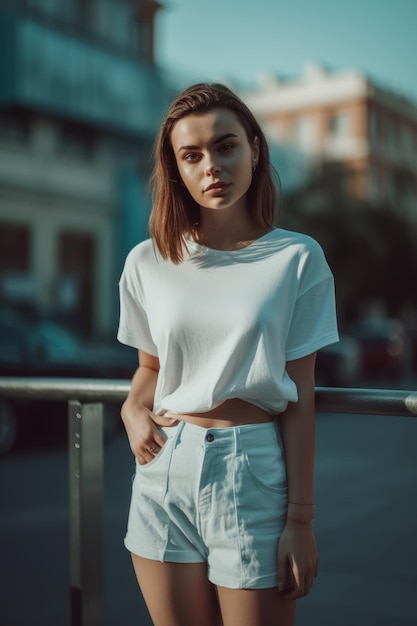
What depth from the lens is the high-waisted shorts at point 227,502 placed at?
1730 millimetres

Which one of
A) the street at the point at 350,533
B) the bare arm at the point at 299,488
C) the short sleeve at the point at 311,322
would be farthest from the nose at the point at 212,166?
the street at the point at 350,533

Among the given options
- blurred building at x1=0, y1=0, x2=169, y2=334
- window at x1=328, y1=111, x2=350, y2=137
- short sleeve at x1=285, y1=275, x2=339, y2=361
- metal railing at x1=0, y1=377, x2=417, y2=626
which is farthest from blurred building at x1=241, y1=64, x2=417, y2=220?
short sleeve at x1=285, y1=275, x2=339, y2=361

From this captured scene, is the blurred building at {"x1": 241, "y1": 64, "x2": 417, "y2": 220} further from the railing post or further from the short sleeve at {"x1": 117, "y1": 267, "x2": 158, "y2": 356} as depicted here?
the short sleeve at {"x1": 117, "y1": 267, "x2": 158, "y2": 356}

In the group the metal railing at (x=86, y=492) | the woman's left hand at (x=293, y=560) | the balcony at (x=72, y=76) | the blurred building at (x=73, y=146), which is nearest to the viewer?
the woman's left hand at (x=293, y=560)

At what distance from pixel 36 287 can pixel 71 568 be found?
70.2 ft

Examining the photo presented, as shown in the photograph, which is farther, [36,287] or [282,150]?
[282,150]

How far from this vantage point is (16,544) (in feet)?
8.76

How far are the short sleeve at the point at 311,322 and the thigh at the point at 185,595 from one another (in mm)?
496

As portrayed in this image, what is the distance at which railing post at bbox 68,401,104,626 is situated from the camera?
2379 millimetres

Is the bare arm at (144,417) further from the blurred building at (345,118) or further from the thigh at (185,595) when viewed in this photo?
the blurred building at (345,118)

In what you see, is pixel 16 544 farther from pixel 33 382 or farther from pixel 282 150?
pixel 282 150

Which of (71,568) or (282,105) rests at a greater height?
(282,105)

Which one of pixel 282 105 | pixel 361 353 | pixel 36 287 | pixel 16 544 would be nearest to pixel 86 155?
pixel 36 287

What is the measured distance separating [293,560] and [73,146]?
25.0 m
